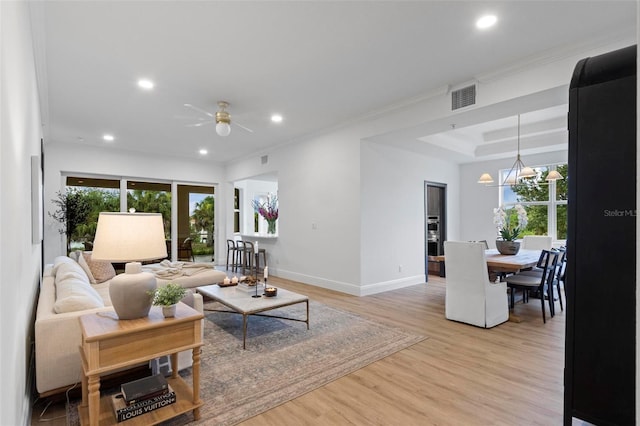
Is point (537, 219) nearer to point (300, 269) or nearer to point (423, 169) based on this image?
point (423, 169)

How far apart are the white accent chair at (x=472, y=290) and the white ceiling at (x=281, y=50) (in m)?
1.91

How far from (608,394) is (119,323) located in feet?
8.56

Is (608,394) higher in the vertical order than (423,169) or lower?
lower

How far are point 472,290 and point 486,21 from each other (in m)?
2.78

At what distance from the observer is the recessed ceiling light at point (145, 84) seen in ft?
12.4

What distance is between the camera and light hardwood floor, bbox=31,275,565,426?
6.98 feet

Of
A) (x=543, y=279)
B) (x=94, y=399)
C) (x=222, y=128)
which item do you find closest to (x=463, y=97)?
(x=543, y=279)

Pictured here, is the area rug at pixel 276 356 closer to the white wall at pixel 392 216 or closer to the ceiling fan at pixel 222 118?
the white wall at pixel 392 216

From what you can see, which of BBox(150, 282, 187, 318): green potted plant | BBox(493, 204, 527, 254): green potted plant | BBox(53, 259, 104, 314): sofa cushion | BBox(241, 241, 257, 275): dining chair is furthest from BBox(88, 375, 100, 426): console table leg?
BBox(241, 241, 257, 275): dining chair

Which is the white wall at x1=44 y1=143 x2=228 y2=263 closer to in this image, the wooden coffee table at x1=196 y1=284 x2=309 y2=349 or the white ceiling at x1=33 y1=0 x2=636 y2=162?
the white ceiling at x1=33 y1=0 x2=636 y2=162

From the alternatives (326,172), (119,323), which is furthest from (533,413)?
(326,172)

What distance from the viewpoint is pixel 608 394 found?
164cm

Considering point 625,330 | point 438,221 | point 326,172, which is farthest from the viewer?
point 438,221

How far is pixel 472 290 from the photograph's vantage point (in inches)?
153
